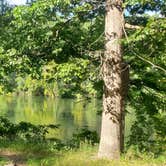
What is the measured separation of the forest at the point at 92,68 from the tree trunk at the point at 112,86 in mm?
28

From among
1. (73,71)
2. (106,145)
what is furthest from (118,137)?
(73,71)

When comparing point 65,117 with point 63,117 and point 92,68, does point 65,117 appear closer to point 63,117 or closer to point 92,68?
point 63,117

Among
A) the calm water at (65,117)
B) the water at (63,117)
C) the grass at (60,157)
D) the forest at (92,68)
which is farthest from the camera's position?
the calm water at (65,117)

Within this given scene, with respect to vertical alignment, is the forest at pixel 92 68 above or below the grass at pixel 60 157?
above

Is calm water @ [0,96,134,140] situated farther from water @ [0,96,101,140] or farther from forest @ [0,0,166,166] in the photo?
forest @ [0,0,166,166]

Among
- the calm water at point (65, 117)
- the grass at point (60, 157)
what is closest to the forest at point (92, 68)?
the grass at point (60, 157)

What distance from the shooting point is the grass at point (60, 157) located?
10523 mm

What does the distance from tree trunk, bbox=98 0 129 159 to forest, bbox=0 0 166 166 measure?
0.09 ft

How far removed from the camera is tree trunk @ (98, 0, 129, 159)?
472 inches

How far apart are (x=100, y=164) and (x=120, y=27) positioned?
3905 mm

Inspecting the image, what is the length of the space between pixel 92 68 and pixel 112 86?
301 centimetres

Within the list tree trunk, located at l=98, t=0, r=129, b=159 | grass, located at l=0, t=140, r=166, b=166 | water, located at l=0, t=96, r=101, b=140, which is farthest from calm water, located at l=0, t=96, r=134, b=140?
tree trunk, located at l=98, t=0, r=129, b=159

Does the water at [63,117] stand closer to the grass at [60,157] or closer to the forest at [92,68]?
the forest at [92,68]

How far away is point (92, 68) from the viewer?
589 inches
